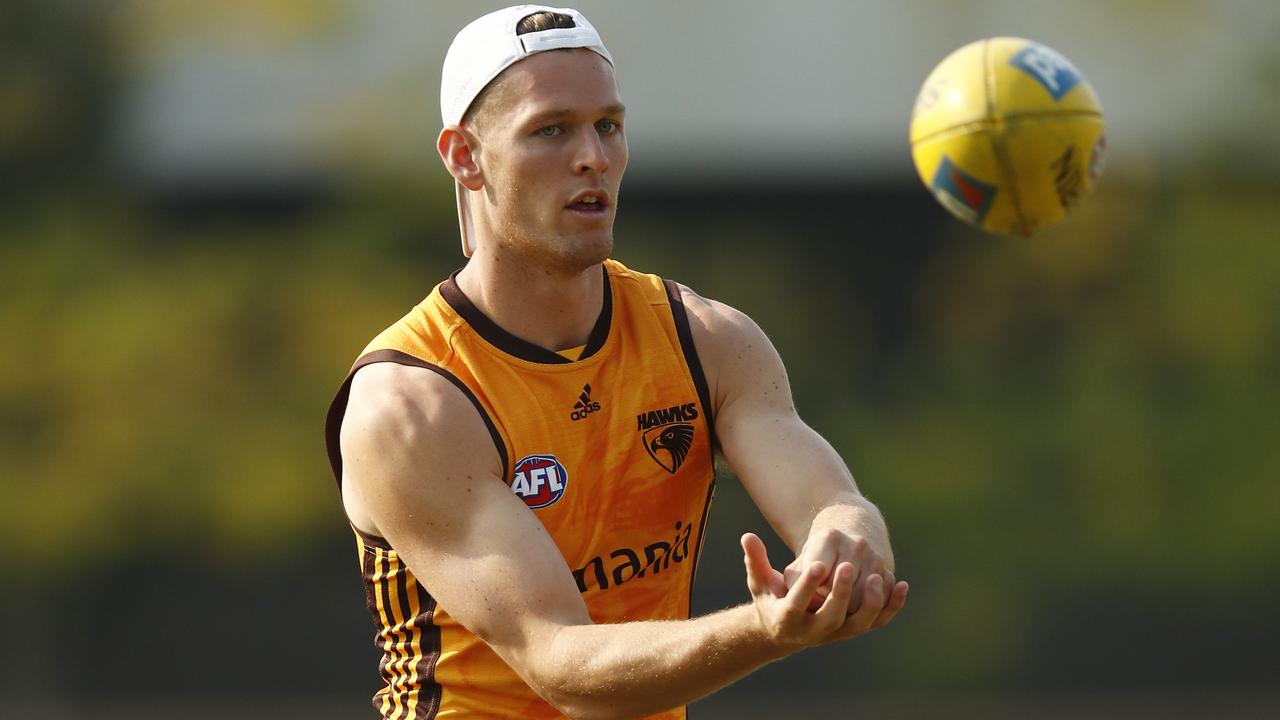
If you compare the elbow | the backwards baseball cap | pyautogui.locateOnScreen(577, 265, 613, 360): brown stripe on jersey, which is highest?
the backwards baseball cap

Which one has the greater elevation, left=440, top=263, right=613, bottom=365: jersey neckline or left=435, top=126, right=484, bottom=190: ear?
left=435, top=126, right=484, bottom=190: ear

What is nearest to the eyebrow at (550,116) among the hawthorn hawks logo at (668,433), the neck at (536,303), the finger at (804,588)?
the neck at (536,303)

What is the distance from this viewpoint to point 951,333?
18.0 meters

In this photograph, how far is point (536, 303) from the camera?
19.2ft

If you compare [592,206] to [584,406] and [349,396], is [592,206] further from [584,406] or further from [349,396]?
[349,396]

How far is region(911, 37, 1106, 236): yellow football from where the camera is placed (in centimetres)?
733

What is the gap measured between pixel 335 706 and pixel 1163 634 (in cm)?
808

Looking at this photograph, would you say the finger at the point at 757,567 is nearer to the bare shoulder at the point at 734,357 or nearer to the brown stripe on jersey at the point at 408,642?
the bare shoulder at the point at 734,357

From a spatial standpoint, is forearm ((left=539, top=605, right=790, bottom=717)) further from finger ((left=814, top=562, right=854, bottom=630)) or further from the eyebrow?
the eyebrow

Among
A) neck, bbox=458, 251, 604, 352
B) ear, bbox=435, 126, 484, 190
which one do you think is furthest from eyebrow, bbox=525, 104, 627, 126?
neck, bbox=458, 251, 604, 352

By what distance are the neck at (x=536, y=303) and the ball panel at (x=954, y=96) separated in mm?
2316

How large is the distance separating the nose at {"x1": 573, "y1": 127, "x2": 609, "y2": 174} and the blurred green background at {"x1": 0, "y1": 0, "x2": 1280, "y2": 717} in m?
11.7

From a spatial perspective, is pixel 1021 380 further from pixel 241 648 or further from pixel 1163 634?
pixel 241 648

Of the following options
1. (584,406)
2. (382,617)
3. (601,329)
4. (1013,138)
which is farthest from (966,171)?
(382,617)
